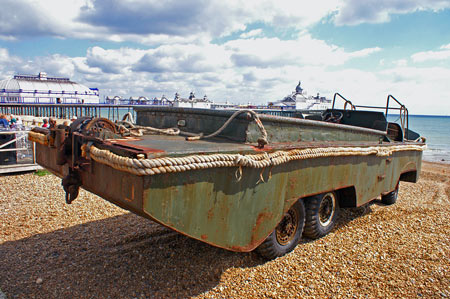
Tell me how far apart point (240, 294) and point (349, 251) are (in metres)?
1.87

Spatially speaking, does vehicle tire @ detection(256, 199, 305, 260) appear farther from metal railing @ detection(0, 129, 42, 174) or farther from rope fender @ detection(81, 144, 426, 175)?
metal railing @ detection(0, 129, 42, 174)

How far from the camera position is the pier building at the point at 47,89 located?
42.9m

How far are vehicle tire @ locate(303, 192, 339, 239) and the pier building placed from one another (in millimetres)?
40896

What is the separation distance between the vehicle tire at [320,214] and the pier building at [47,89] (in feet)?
134

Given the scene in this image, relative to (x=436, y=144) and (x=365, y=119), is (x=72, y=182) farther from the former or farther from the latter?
(x=436, y=144)


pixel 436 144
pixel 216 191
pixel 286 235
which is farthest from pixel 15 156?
pixel 436 144

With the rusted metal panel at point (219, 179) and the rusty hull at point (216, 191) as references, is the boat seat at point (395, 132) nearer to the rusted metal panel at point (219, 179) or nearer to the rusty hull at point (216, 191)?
the rusted metal panel at point (219, 179)

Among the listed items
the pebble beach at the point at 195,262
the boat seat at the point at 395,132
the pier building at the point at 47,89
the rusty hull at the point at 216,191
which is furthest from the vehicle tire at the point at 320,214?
the pier building at the point at 47,89

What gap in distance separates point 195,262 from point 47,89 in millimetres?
56259

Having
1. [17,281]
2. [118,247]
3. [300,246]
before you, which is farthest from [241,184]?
[17,281]

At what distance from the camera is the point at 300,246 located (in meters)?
4.61

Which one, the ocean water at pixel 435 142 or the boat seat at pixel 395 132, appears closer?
the boat seat at pixel 395 132

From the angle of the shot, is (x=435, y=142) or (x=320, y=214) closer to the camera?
(x=320, y=214)

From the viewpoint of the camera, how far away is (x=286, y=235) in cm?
431
